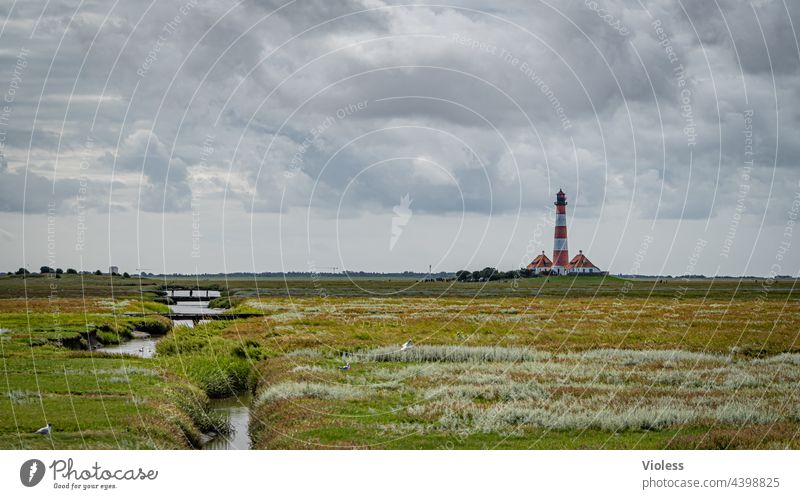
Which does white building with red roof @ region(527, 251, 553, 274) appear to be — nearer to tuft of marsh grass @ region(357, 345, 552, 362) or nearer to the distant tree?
the distant tree

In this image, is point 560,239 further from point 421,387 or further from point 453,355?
point 421,387

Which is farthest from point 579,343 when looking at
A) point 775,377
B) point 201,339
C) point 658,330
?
point 201,339

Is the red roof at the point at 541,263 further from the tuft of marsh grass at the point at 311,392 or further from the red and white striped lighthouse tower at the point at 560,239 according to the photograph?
the tuft of marsh grass at the point at 311,392

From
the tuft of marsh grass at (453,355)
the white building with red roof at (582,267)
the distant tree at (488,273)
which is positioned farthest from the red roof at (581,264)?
the tuft of marsh grass at (453,355)

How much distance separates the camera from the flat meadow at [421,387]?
23.3m

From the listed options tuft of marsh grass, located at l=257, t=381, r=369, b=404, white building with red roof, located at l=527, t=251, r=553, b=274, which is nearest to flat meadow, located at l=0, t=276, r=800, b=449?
tuft of marsh grass, located at l=257, t=381, r=369, b=404

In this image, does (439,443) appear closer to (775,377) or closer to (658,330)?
(775,377)

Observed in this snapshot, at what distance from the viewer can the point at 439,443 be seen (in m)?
22.6

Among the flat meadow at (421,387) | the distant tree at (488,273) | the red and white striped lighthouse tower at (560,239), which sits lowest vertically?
the flat meadow at (421,387)
